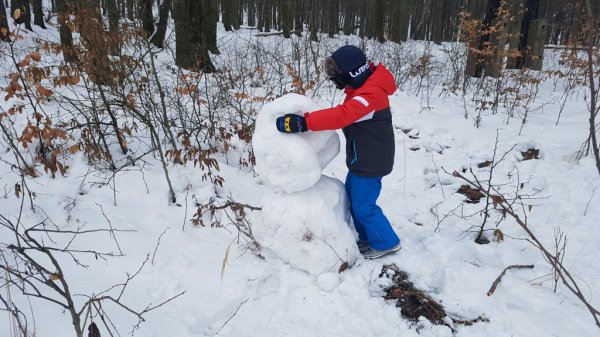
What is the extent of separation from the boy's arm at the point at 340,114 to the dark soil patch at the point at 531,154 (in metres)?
2.90

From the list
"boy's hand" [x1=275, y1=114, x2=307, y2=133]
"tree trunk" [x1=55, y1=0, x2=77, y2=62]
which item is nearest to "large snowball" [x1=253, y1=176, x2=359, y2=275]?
"boy's hand" [x1=275, y1=114, x2=307, y2=133]

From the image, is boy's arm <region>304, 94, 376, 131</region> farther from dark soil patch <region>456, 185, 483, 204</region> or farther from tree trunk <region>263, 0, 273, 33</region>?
tree trunk <region>263, 0, 273, 33</region>

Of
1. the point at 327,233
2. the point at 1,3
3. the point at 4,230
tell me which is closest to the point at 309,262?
the point at 327,233

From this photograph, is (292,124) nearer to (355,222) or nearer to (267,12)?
(355,222)

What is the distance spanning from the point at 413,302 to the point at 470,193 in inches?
73.9

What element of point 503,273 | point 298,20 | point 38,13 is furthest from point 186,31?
point 38,13

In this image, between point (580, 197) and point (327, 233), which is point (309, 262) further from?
point (580, 197)

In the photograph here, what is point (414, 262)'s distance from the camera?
2.67m

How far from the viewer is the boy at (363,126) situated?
7.57 feet

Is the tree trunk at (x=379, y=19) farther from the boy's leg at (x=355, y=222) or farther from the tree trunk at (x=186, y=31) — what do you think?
the boy's leg at (x=355, y=222)

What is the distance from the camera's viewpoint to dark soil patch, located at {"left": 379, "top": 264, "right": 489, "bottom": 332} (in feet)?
7.10

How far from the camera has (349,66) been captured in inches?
93.5

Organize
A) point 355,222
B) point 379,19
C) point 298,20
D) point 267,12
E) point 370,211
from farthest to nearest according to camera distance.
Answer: point 267,12, point 379,19, point 298,20, point 355,222, point 370,211

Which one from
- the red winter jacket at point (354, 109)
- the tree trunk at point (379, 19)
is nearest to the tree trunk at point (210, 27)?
the red winter jacket at point (354, 109)
